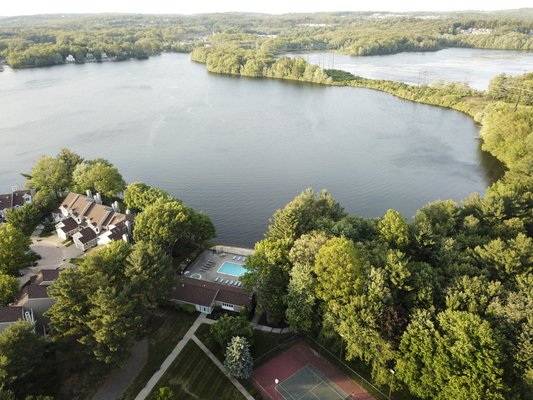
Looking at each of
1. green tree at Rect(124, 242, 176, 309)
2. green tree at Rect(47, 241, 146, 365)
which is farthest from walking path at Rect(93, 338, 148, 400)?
green tree at Rect(124, 242, 176, 309)

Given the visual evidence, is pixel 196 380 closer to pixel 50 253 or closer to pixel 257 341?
pixel 257 341

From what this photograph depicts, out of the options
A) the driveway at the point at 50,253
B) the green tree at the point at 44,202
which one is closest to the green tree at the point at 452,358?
the driveway at the point at 50,253

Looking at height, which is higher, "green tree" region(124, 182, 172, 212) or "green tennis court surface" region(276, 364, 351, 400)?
"green tree" region(124, 182, 172, 212)

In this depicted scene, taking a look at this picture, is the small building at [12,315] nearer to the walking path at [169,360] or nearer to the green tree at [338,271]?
the walking path at [169,360]

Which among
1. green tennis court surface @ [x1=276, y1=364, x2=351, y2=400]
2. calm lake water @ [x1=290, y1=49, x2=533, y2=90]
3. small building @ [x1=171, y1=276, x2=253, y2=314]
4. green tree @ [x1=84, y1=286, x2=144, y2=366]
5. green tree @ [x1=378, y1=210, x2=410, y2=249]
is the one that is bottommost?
green tennis court surface @ [x1=276, y1=364, x2=351, y2=400]

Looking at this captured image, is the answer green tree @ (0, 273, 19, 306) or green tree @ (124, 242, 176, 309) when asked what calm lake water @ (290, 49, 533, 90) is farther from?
green tree @ (0, 273, 19, 306)

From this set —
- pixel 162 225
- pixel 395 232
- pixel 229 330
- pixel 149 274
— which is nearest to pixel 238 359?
pixel 229 330
